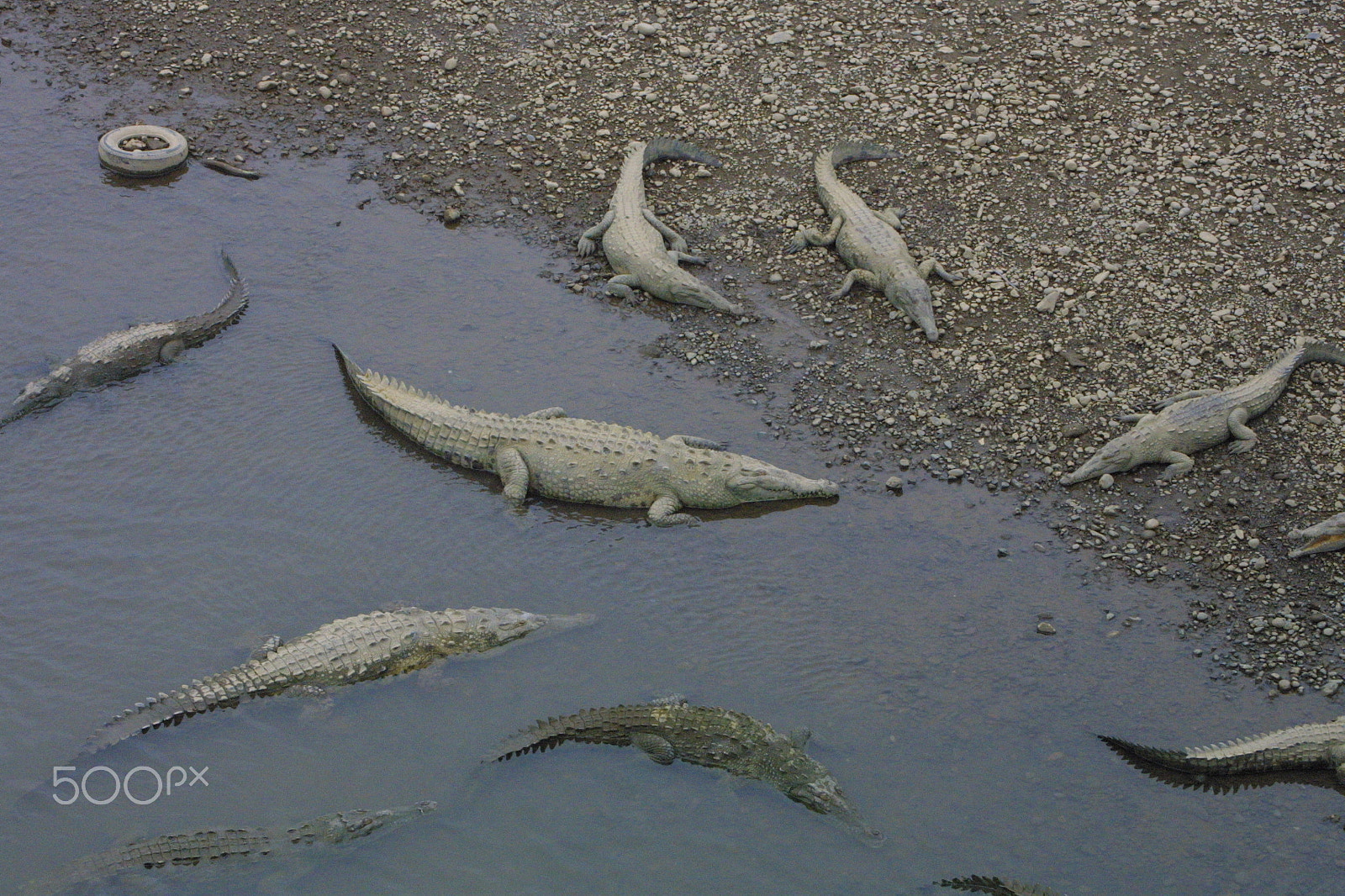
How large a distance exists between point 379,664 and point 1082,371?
A: 23.1 feet

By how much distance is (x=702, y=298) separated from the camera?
476 inches

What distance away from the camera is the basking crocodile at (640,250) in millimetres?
12141

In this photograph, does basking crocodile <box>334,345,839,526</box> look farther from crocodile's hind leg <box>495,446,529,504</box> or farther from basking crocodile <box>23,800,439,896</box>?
basking crocodile <box>23,800,439,896</box>

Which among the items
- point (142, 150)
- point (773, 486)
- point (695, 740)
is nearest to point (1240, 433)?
point (773, 486)

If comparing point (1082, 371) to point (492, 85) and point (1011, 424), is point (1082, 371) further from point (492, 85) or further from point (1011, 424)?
point (492, 85)

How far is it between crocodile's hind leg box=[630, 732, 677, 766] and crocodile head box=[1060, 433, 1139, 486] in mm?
4431

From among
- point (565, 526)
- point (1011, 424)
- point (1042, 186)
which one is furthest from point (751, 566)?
point (1042, 186)

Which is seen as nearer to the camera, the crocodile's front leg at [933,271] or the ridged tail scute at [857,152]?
the crocodile's front leg at [933,271]

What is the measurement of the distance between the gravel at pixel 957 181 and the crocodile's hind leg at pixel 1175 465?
0.09 meters

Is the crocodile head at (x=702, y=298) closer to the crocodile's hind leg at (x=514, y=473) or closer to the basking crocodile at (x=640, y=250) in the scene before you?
the basking crocodile at (x=640, y=250)

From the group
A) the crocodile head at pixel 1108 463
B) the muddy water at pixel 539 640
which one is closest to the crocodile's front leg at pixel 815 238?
the muddy water at pixel 539 640

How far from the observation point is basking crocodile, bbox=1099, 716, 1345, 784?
8.06 meters

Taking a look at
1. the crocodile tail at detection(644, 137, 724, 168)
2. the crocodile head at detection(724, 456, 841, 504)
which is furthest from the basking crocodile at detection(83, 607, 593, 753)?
the crocodile tail at detection(644, 137, 724, 168)

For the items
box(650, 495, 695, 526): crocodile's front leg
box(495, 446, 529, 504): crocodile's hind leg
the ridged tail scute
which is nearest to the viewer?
box(650, 495, 695, 526): crocodile's front leg
